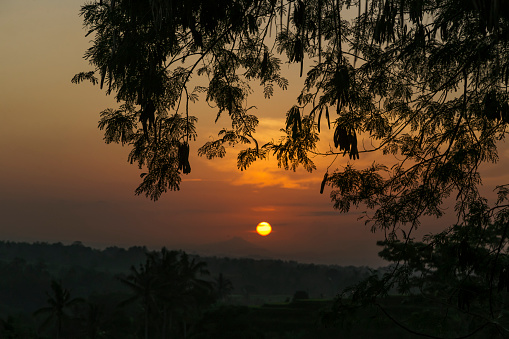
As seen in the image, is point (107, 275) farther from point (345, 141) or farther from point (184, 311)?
point (345, 141)

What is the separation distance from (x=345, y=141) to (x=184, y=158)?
7.58 ft

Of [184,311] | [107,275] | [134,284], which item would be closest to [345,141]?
[134,284]

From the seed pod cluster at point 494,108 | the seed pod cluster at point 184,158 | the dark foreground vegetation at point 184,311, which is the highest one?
the seed pod cluster at point 494,108

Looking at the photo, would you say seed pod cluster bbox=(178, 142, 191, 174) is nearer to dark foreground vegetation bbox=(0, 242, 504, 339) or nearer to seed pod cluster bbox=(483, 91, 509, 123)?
dark foreground vegetation bbox=(0, 242, 504, 339)

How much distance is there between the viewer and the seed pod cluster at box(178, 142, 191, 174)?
29.9ft

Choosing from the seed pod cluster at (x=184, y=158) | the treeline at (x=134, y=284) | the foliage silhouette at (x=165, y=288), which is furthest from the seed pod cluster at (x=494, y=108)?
the foliage silhouette at (x=165, y=288)

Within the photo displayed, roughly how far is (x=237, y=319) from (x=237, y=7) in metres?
39.9

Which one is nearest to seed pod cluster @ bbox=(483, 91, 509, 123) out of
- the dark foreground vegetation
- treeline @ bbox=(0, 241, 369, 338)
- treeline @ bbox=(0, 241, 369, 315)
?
the dark foreground vegetation

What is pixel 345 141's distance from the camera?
8625 mm

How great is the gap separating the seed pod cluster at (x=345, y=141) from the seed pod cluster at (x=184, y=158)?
2.10m

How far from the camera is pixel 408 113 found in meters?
10.4

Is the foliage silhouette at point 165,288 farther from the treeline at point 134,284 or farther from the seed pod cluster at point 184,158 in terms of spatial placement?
the seed pod cluster at point 184,158

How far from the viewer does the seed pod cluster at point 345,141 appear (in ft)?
27.6

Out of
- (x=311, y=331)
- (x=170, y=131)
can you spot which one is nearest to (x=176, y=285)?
(x=311, y=331)
